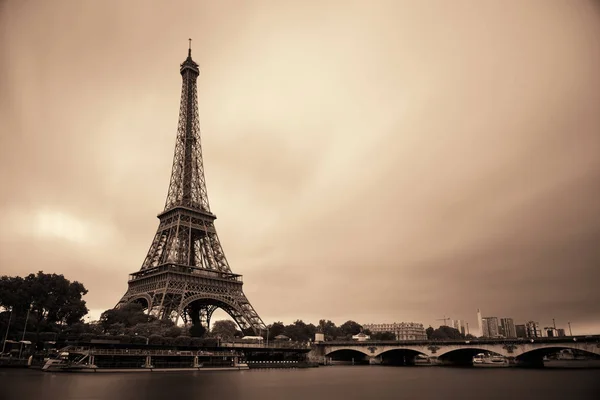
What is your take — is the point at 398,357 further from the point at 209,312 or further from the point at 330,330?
the point at 209,312

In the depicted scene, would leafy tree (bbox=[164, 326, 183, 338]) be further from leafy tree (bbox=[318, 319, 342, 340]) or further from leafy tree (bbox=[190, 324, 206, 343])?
leafy tree (bbox=[318, 319, 342, 340])

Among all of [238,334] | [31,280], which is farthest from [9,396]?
[238,334]

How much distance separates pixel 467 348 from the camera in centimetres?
8906

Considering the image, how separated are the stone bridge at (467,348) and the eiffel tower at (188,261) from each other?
102ft

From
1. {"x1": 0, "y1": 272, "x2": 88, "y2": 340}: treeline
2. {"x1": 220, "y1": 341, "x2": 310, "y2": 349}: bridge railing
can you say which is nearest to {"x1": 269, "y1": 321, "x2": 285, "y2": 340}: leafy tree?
{"x1": 220, "y1": 341, "x2": 310, "y2": 349}: bridge railing

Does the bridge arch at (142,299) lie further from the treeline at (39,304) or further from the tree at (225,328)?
the tree at (225,328)

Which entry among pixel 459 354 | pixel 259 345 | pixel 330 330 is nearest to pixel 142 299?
pixel 259 345

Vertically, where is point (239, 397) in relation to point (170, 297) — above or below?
below

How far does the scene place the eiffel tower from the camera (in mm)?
A: 75688

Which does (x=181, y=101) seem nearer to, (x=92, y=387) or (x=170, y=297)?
(x=170, y=297)

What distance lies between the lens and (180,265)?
77.3m

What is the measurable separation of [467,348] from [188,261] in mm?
63105

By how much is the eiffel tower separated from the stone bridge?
30940 millimetres

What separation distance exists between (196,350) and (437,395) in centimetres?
4603
